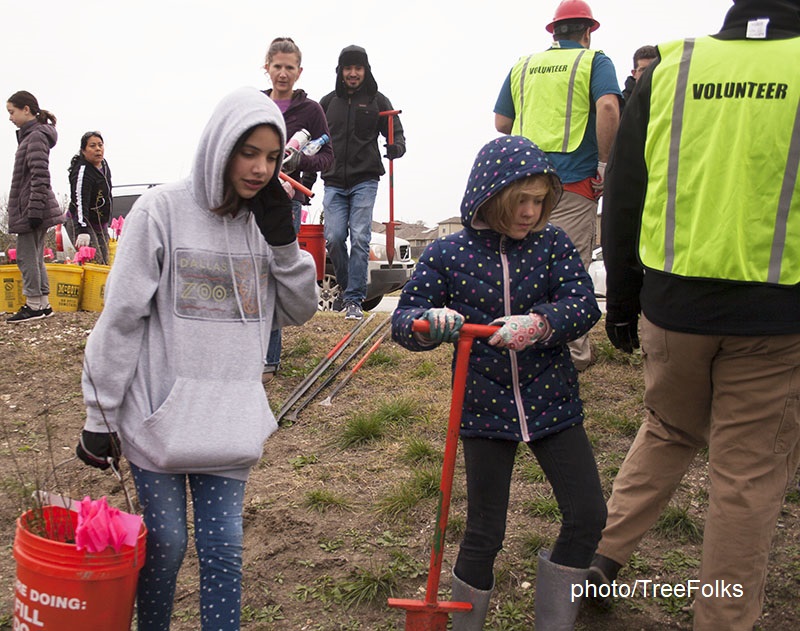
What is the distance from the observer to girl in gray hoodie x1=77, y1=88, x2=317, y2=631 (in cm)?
240

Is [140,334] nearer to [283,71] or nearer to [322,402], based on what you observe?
[322,402]

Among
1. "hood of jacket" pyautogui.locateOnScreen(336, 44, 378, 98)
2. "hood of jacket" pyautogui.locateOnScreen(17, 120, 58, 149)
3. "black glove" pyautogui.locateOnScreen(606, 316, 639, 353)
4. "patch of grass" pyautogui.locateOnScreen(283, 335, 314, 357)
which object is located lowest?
"patch of grass" pyautogui.locateOnScreen(283, 335, 314, 357)

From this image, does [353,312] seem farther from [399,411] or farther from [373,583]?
[373,583]

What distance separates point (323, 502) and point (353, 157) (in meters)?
3.52

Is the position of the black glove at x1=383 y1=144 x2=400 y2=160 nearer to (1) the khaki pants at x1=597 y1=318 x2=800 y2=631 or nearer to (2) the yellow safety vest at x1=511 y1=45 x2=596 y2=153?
(2) the yellow safety vest at x1=511 y1=45 x2=596 y2=153

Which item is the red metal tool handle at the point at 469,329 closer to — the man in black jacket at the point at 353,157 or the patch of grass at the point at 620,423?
the patch of grass at the point at 620,423

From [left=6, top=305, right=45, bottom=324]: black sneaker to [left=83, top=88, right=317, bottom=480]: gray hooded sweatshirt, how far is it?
247 inches

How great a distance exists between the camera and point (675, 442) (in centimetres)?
293

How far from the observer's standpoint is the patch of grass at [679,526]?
3.69m

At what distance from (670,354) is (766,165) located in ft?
2.17

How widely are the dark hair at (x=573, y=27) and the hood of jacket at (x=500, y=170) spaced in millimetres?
2701

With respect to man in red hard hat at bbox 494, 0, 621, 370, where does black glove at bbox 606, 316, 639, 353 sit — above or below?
below

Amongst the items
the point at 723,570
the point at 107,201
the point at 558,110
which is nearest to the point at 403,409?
the point at 558,110

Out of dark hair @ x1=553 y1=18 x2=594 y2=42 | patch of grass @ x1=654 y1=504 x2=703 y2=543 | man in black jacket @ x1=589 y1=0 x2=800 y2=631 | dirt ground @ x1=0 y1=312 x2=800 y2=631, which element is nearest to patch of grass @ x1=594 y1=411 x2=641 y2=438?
dirt ground @ x1=0 y1=312 x2=800 y2=631
